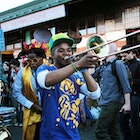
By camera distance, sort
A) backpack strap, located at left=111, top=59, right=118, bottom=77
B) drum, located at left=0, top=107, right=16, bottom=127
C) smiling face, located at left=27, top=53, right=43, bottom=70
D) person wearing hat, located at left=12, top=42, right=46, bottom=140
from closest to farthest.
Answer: drum, located at left=0, top=107, right=16, bottom=127 → person wearing hat, located at left=12, top=42, right=46, bottom=140 → smiling face, located at left=27, top=53, right=43, bottom=70 → backpack strap, located at left=111, top=59, right=118, bottom=77

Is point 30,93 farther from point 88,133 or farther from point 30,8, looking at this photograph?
point 30,8

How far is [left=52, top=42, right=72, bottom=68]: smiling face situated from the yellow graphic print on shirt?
16 cm

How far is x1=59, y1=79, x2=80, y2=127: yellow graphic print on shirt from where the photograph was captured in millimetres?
2473

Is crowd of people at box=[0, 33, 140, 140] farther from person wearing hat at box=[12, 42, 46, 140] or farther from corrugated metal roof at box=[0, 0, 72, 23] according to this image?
corrugated metal roof at box=[0, 0, 72, 23]

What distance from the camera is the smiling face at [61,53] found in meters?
2.46

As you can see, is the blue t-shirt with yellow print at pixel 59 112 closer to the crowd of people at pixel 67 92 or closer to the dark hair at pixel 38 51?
the crowd of people at pixel 67 92

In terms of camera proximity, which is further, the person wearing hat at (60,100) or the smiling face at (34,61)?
the smiling face at (34,61)

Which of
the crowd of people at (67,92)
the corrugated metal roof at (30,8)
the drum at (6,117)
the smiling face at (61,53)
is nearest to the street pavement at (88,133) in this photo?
the crowd of people at (67,92)

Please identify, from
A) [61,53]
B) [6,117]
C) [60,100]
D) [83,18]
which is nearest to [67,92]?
[60,100]

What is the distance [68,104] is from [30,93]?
1.29 meters

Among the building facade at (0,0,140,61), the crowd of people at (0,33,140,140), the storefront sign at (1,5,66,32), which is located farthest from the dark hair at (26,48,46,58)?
the storefront sign at (1,5,66,32)

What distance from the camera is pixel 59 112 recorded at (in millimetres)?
2461

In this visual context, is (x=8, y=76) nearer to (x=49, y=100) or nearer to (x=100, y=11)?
(x=100, y=11)

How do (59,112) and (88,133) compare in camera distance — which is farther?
(88,133)
